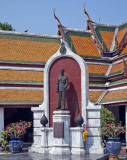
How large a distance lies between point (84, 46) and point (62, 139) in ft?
Result: 46.3

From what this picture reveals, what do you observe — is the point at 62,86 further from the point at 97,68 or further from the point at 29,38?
the point at 29,38

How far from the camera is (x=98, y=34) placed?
33.4 meters

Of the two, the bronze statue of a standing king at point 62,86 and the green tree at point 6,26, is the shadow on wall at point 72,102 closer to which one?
the bronze statue of a standing king at point 62,86

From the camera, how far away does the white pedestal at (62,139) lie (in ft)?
63.3

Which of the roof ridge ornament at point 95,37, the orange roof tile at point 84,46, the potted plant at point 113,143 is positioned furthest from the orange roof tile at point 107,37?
the potted plant at point 113,143

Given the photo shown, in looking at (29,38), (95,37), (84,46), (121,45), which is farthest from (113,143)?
(95,37)

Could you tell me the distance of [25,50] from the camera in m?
29.2

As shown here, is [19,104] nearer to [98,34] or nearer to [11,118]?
[11,118]

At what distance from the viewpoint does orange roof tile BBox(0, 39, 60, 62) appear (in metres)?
28.2

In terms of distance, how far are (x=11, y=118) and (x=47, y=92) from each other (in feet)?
34.7

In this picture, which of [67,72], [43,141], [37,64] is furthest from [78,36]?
[43,141]

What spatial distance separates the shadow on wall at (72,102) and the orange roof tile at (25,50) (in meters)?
8.65

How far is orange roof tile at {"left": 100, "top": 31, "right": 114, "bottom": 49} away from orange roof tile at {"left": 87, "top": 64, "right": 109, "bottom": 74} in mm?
2839

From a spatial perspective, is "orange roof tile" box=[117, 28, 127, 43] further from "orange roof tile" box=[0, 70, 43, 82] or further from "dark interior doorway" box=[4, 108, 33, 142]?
"dark interior doorway" box=[4, 108, 33, 142]
